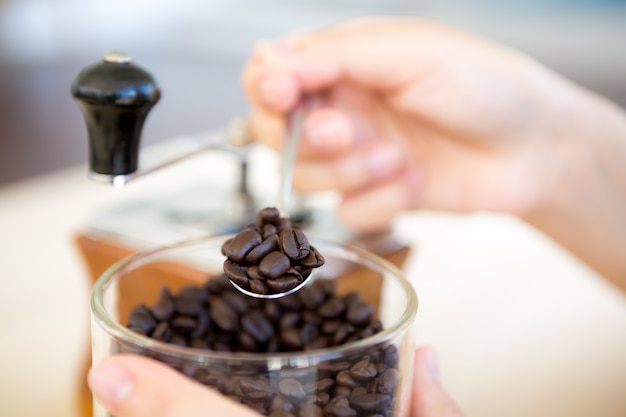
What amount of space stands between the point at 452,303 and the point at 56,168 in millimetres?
1862

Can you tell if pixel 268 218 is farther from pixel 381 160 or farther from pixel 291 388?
pixel 381 160

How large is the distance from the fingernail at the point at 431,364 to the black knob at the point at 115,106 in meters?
0.23

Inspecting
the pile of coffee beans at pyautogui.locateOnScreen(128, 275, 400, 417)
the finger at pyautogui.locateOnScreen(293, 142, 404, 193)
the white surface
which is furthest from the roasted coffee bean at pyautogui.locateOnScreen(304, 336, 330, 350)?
the finger at pyautogui.locateOnScreen(293, 142, 404, 193)

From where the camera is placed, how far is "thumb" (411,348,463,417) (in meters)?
0.45

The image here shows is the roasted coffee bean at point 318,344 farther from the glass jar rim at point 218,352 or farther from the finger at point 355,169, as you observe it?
the finger at point 355,169

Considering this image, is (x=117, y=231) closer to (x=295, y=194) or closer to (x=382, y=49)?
(x=295, y=194)

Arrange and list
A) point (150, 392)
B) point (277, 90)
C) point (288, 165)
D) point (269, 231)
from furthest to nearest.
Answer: point (277, 90) → point (288, 165) → point (269, 231) → point (150, 392)

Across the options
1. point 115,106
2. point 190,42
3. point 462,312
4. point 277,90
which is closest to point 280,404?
point 115,106

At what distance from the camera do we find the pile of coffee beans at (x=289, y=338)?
1.17 feet

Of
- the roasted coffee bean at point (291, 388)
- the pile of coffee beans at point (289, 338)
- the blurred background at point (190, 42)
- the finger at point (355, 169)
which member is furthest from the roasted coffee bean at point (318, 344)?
the blurred background at point (190, 42)

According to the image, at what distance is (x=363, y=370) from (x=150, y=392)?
10 cm

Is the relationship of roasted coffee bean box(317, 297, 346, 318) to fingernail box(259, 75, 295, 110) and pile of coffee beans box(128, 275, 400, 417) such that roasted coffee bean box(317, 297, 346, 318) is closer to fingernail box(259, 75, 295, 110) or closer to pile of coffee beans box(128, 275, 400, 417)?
pile of coffee beans box(128, 275, 400, 417)

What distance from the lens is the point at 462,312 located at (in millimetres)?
936

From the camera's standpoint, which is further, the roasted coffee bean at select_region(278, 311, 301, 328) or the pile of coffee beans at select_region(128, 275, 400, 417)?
the roasted coffee bean at select_region(278, 311, 301, 328)
